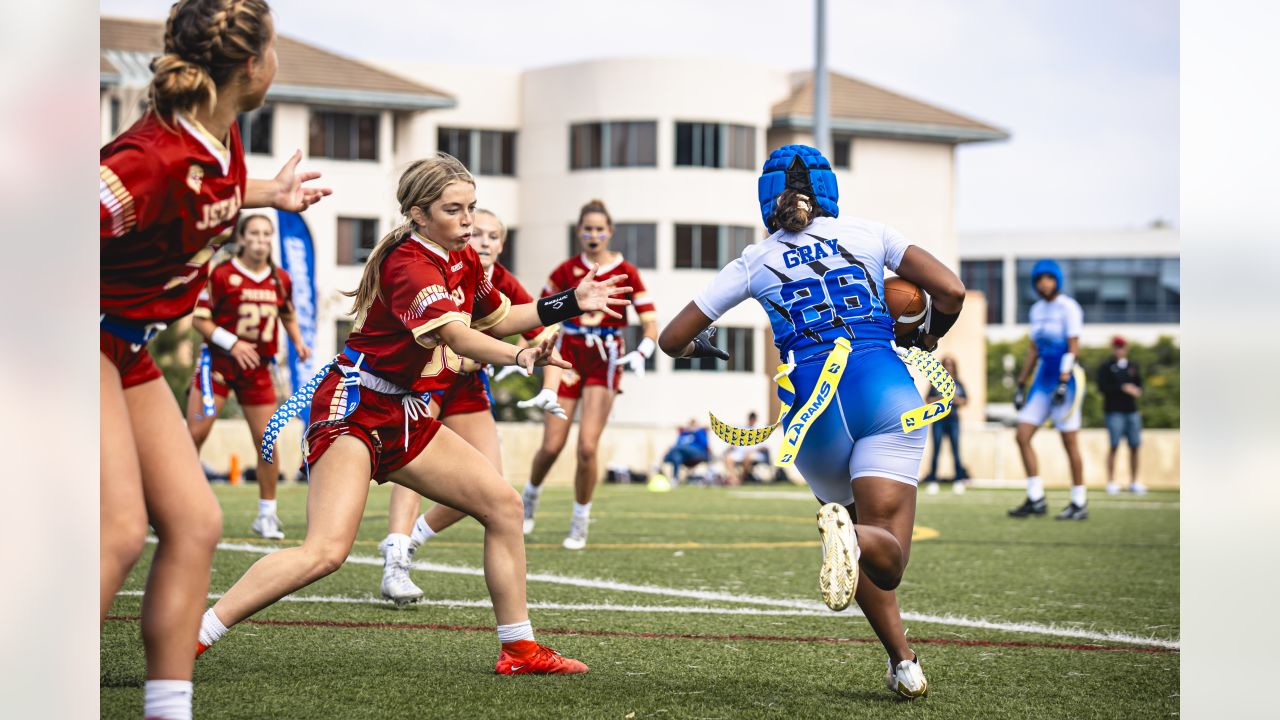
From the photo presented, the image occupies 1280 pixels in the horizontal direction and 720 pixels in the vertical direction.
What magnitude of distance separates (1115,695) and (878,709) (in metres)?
0.99

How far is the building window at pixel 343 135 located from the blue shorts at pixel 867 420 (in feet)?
146

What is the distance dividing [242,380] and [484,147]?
4122cm

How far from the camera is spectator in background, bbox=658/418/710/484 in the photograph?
29578 mm

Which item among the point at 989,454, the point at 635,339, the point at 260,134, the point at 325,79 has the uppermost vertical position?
the point at 325,79

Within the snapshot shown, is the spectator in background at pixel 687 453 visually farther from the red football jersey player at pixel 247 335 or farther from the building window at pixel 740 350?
the building window at pixel 740 350

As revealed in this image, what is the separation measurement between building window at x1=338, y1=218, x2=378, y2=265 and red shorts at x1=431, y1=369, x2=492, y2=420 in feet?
134

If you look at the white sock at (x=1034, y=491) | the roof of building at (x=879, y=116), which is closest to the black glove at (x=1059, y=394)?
the white sock at (x=1034, y=491)

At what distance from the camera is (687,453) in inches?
1169

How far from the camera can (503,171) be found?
52.1 m

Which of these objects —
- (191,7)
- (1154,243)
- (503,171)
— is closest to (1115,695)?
(191,7)

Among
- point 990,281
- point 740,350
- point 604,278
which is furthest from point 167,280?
point 990,281

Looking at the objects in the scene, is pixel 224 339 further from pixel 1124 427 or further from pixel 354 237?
pixel 354 237

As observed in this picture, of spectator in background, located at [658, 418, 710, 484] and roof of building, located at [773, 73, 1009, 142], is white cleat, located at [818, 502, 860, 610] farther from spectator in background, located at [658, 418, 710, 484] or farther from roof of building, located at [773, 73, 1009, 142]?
roof of building, located at [773, 73, 1009, 142]

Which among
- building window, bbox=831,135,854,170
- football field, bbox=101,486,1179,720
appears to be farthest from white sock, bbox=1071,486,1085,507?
building window, bbox=831,135,854,170
